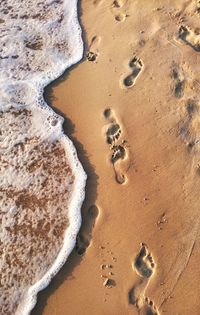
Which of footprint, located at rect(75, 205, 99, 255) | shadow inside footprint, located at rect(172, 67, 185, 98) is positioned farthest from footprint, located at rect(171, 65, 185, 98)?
footprint, located at rect(75, 205, 99, 255)

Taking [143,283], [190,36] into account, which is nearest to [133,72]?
[190,36]

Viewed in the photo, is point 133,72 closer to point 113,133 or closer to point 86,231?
point 113,133

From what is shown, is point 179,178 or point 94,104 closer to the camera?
point 179,178

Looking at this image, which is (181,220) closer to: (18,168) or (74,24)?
(18,168)

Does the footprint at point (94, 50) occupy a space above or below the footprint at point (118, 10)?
below

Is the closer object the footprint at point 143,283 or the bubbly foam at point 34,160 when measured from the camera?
the footprint at point 143,283

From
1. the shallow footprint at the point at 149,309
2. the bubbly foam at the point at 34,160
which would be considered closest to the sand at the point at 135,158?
the shallow footprint at the point at 149,309

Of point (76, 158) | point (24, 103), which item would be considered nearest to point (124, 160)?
point (76, 158)

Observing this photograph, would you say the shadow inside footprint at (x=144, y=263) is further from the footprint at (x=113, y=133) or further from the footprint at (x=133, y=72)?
the footprint at (x=133, y=72)
